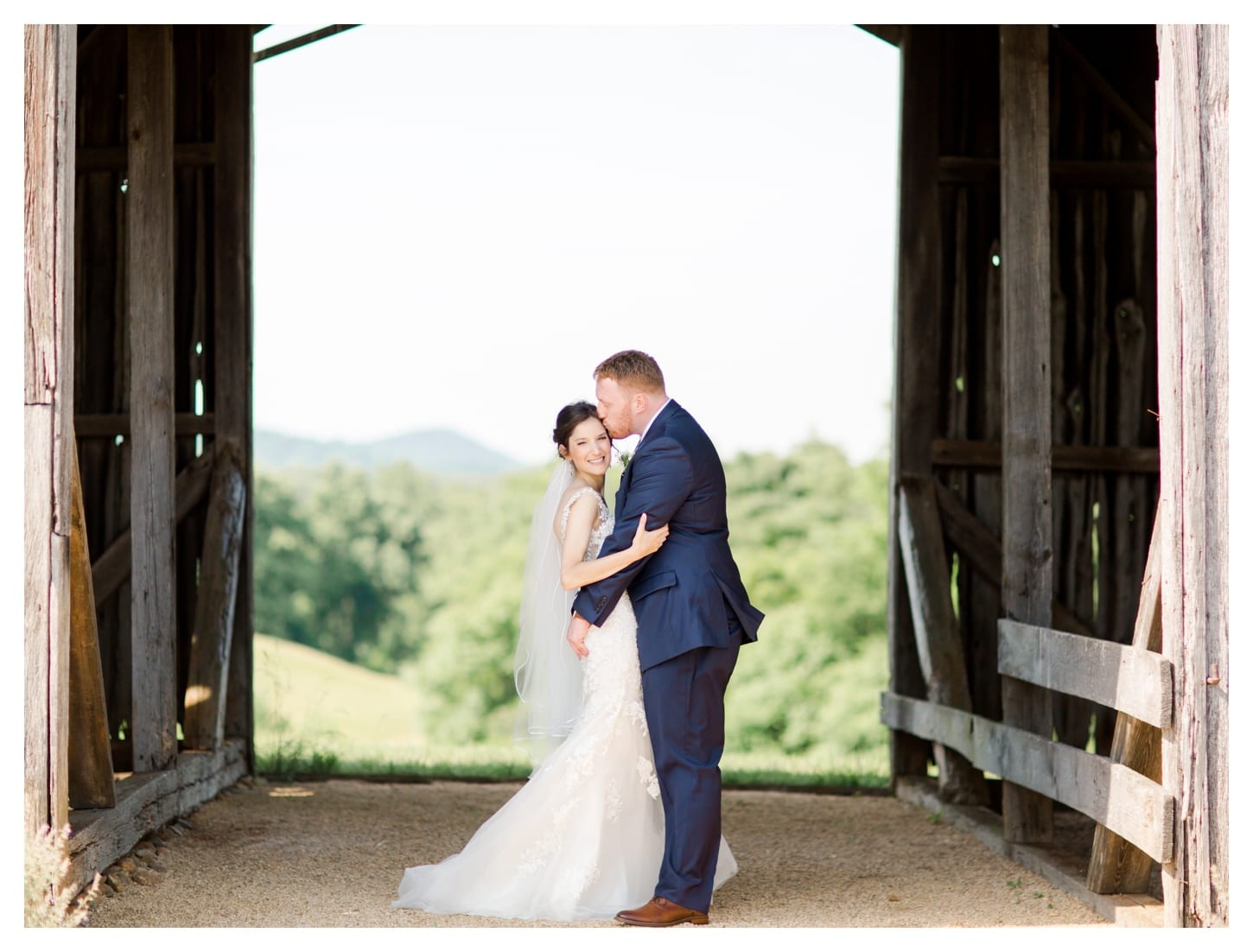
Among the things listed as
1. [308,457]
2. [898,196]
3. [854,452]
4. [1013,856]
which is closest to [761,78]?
[854,452]

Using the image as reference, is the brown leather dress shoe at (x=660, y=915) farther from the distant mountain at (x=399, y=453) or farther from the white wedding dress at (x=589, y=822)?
the distant mountain at (x=399, y=453)

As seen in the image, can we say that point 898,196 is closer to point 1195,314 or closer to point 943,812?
point 943,812

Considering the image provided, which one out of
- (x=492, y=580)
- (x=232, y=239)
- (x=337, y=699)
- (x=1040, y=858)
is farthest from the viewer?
(x=492, y=580)

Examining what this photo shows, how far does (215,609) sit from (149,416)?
141cm

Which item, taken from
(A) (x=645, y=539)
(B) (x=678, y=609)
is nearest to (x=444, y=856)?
(B) (x=678, y=609)

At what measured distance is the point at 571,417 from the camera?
5.15 meters

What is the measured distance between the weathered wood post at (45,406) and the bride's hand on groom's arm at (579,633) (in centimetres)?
171

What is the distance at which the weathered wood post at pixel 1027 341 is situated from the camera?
5984 mm

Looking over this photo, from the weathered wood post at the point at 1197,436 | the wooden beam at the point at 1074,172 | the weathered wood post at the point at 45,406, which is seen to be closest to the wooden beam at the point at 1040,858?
the weathered wood post at the point at 1197,436

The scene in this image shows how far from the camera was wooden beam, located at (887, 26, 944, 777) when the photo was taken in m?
7.85

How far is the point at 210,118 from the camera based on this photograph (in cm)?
799

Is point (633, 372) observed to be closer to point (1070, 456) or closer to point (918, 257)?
point (918, 257)

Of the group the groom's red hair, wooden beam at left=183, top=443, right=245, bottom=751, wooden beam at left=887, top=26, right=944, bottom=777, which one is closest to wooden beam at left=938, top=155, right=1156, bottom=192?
wooden beam at left=887, top=26, right=944, bottom=777

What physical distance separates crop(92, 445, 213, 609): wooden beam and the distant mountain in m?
40.4
